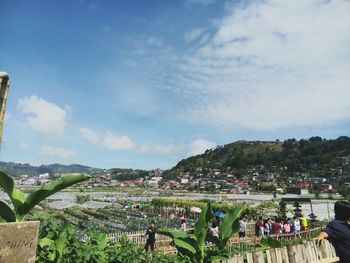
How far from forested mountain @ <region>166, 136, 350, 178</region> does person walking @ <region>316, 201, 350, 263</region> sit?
128 meters

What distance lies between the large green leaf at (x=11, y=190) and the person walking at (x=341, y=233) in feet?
10.3

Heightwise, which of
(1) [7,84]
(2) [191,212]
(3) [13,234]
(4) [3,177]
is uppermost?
(1) [7,84]

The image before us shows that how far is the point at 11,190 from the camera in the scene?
2.21 metres

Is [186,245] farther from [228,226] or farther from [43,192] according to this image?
[43,192]

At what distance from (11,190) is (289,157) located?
149m

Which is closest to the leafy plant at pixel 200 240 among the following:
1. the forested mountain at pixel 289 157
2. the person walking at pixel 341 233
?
the person walking at pixel 341 233

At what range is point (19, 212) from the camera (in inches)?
87.9

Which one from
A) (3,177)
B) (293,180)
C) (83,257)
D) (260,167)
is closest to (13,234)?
(3,177)

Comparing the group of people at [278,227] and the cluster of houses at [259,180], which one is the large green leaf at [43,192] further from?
the cluster of houses at [259,180]

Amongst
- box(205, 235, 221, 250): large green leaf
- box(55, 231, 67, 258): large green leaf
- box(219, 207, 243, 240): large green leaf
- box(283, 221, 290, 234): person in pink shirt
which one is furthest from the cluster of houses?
box(55, 231, 67, 258): large green leaf

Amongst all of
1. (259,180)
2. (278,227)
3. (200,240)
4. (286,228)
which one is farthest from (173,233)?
(259,180)

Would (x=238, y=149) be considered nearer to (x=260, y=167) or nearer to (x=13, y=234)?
(x=260, y=167)

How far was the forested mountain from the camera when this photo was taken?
12850 cm

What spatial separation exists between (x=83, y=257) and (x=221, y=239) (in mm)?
1925
